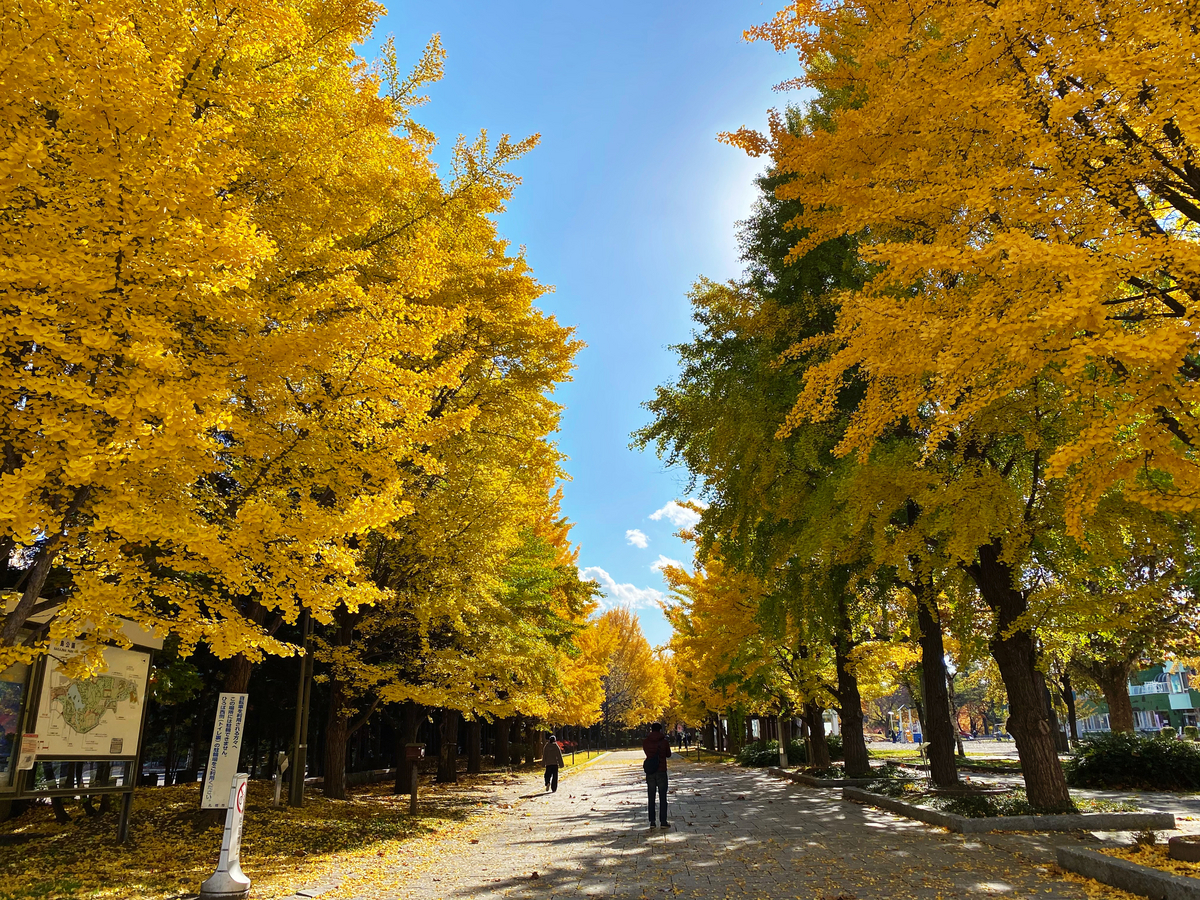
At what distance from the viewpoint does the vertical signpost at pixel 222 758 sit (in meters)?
7.35

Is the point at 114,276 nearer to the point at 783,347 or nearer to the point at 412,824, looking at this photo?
the point at 783,347

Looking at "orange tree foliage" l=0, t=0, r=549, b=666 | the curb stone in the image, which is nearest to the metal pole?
"orange tree foliage" l=0, t=0, r=549, b=666

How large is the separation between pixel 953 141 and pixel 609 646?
35.7 metres

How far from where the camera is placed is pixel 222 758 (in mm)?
7453

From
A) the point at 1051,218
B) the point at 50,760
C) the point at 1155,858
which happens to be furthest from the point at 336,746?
the point at 1051,218

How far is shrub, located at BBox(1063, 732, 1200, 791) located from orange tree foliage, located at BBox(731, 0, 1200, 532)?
39.0 ft

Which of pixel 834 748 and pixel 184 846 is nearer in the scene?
pixel 184 846

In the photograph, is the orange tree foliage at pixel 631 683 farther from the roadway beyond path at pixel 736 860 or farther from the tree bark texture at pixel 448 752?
the roadway beyond path at pixel 736 860

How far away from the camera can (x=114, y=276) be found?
183 inches

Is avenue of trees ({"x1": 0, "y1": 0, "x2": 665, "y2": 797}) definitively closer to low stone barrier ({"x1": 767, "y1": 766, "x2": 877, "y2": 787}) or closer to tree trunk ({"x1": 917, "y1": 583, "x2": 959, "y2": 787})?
tree trunk ({"x1": 917, "y1": 583, "x2": 959, "y2": 787})

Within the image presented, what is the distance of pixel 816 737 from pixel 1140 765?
23.4ft

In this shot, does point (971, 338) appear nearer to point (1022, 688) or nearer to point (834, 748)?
point (1022, 688)

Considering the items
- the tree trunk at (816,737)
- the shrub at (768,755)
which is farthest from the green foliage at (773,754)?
the tree trunk at (816,737)

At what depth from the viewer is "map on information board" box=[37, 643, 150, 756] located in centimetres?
722
